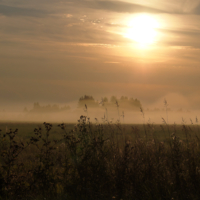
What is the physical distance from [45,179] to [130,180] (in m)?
1.90

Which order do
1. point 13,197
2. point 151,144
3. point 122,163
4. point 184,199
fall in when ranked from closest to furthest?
1. point 184,199
2. point 13,197
3. point 122,163
4. point 151,144

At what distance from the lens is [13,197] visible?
5.17 meters

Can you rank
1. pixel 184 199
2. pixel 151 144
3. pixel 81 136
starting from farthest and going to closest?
pixel 151 144, pixel 81 136, pixel 184 199

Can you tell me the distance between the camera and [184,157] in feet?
19.7

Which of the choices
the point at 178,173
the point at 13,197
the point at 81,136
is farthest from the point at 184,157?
the point at 13,197

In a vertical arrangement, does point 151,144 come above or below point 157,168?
above

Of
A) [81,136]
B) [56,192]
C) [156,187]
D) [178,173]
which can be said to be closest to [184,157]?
[178,173]

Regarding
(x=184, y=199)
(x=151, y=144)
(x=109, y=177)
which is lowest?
(x=184, y=199)

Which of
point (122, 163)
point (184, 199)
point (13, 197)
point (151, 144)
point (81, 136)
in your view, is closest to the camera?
point (184, 199)

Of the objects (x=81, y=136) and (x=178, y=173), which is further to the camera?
(x=81, y=136)

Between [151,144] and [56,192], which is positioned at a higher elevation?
[151,144]

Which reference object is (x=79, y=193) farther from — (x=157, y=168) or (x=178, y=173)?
(x=178, y=173)

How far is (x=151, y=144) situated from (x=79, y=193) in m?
2.49

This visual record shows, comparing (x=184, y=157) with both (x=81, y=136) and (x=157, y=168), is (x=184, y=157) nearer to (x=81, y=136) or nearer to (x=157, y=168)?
(x=157, y=168)
